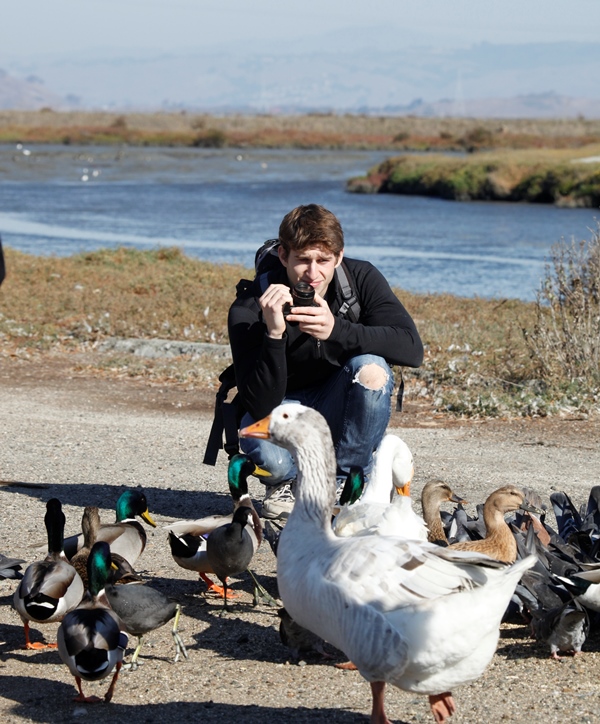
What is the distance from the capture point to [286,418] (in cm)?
405

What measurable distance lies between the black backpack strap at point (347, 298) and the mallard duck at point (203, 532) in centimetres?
100

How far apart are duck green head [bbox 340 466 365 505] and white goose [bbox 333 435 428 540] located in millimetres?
Result: 47

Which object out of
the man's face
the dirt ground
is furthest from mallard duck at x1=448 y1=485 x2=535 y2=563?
the man's face

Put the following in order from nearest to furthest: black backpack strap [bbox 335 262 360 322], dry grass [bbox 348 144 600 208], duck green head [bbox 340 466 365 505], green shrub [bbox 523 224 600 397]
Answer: duck green head [bbox 340 466 365 505] < black backpack strap [bbox 335 262 360 322] < green shrub [bbox 523 224 600 397] < dry grass [bbox 348 144 600 208]

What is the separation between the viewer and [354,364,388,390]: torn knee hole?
19.3 feet

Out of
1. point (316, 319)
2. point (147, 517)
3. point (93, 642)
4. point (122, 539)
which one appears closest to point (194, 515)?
point (147, 517)

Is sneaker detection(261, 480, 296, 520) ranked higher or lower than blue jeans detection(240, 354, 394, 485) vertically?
lower

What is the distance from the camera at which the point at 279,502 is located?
6.25 m

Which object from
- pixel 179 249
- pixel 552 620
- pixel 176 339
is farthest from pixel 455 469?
pixel 179 249

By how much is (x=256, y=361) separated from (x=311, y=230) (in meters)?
0.75

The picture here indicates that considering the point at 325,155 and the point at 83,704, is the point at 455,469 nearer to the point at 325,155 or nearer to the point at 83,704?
the point at 83,704

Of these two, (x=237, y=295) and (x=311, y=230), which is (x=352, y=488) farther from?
(x=311, y=230)

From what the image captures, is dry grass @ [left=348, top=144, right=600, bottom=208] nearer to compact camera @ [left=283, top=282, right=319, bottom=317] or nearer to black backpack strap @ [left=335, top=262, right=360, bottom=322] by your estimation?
black backpack strap @ [left=335, top=262, right=360, bottom=322]

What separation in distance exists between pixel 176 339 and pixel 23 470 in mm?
5399
